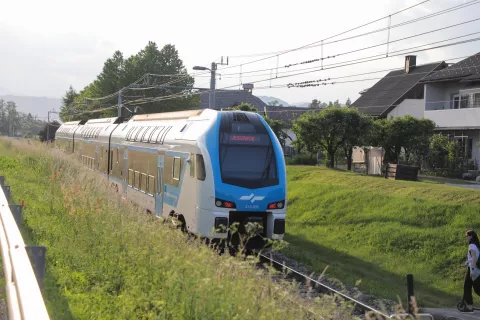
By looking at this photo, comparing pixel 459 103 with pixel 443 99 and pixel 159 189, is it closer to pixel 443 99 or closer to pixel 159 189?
pixel 443 99

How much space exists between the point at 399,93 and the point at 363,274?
3783cm

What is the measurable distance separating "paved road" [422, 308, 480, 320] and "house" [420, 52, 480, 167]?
2532 cm

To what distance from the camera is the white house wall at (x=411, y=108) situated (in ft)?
159

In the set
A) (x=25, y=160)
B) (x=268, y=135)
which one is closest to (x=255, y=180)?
(x=268, y=135)

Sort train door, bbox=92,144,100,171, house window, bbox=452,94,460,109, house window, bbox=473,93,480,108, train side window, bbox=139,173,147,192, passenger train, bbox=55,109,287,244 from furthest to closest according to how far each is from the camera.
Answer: house window, bbox=452,94,460,109 → house window, bbox=473,93,480,108 → train door, bbox=92,144,100,171 → train side window, bbox=139,173,147,192 → passenger train, bbox=55,109,287,244

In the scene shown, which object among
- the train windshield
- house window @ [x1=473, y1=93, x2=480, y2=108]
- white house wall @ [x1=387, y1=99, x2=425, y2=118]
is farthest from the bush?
the train windshield

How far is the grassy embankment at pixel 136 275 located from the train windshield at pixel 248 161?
3.05 metres

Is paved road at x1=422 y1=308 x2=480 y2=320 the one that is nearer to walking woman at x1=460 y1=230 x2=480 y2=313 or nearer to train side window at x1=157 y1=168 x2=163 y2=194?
walking woman at x1=460 y1=230 x2=480 y2=313

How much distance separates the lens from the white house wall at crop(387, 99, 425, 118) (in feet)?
159

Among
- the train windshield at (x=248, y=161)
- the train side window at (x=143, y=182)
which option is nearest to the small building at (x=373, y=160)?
the train side window at (x=143, y=182)

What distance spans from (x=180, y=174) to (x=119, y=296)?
8.79 m

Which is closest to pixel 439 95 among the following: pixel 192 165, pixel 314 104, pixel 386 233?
pixel 386 233

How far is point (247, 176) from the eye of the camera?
14.1 m

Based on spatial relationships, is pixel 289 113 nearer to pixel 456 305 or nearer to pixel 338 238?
pixel 338 238
